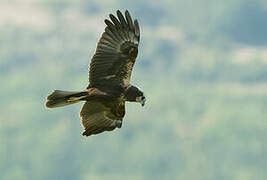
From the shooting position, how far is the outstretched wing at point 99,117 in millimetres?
16984

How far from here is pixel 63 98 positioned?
1611cm

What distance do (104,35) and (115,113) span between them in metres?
2.11

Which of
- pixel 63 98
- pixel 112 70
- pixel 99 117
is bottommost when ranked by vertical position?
pixel 63 98

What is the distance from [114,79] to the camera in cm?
1662

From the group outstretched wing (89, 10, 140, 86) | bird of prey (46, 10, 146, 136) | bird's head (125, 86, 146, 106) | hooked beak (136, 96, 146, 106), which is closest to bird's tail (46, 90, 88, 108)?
bird of prey (46, 10, 146, 136)

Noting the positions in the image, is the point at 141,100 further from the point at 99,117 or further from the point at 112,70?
the point at 99,117

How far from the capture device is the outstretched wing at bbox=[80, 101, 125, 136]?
1698 centimetres

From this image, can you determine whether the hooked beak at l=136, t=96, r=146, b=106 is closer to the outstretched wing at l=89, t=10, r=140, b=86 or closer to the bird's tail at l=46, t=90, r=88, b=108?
the outstretched wing at l=89, t=10, r=140, b=86

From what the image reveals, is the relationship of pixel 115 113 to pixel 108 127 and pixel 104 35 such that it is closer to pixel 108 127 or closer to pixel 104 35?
pixel 108 127

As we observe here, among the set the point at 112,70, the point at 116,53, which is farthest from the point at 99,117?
the point at 116,53

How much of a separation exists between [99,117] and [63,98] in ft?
4.59

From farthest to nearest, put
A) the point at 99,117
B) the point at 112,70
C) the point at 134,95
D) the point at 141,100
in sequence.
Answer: the point at 99,117
the point at 112,70
the point at 134,95
the point at 141,100

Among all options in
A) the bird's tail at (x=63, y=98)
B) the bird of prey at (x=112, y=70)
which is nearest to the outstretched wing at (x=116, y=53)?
the bird of prey at (x=112, y=70)

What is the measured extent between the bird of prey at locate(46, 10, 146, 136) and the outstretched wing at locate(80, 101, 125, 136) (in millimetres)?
129
